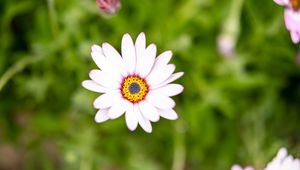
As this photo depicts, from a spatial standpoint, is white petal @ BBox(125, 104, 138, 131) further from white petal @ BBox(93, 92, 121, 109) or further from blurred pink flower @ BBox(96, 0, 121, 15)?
blurred pink flower @ BBox(96, 0, 121, 15)

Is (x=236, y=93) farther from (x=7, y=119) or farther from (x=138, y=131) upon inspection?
(x=7, y=119)

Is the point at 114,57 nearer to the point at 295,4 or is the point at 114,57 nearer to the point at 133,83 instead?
the point at 133,83

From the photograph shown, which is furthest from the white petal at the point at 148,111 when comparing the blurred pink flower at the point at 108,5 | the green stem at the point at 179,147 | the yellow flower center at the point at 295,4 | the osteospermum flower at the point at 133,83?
the green stem at the point at 179,147

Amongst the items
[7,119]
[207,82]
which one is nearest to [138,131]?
[207,82]

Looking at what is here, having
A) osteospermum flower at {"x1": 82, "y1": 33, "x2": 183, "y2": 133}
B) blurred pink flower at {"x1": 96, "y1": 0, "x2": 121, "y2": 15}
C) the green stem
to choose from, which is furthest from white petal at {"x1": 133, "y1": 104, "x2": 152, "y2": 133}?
the green stem

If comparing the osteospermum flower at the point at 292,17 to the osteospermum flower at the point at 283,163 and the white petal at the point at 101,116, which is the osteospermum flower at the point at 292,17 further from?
the white petal at the point at 101,116

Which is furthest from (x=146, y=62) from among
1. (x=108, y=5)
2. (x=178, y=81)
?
(x=178, y=81)

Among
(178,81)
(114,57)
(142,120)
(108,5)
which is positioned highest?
(178,81)
